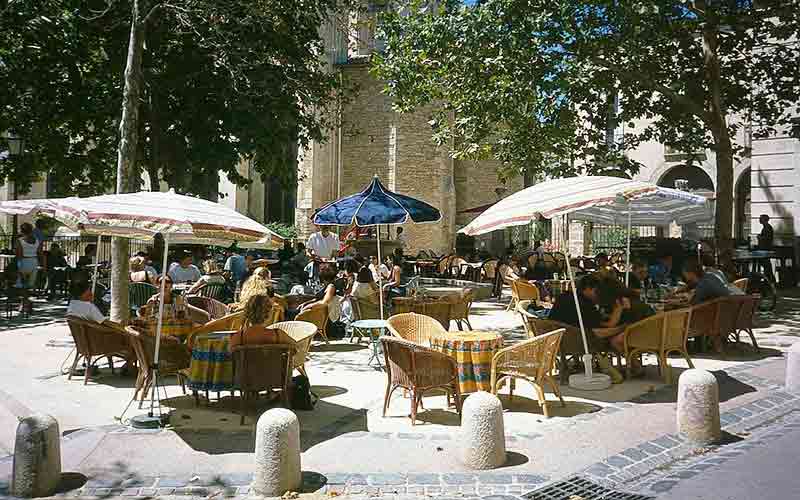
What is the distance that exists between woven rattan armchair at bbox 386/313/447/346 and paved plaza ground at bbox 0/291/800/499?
0.65 meters

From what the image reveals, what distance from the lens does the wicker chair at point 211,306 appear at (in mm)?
10133

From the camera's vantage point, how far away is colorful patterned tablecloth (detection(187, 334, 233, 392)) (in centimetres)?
695

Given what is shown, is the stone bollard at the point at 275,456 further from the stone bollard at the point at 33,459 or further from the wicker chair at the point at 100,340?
the wicker chair at the point at 100,340

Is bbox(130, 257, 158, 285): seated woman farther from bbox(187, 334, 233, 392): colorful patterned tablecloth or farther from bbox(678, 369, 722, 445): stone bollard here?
bbox(678, 369, 722, 445): stone bollard

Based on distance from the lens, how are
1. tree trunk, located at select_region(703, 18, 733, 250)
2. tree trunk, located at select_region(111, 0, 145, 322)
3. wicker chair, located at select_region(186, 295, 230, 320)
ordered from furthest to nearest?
tree trunk, located at select_region(703, 18, 733, 250) < tree trunk, located at select_region(111, 0, 145, 322) < wicker chair, located at select_region(186, 295, 230, 320)

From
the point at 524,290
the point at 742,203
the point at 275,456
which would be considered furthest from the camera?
the point at 742,203

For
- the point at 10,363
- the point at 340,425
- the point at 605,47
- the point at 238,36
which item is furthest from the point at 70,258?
the point at 340,425

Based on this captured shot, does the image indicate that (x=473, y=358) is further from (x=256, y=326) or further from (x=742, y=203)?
(x=742, y=203)

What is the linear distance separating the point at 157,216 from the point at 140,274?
7.00 meters

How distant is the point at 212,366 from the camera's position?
698 cm

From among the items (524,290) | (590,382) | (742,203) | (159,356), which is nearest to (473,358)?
(590,382)

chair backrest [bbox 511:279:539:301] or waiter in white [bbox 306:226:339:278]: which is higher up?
waiter in white [bbox 306:226:339:278]

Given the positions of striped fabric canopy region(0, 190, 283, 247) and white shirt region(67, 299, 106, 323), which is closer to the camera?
striped fabric canopy region(0, 190, 283, 247)

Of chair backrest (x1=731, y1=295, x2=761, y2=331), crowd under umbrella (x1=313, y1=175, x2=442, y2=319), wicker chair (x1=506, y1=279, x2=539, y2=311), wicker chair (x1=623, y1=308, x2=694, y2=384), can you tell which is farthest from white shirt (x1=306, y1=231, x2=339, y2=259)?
wicker chair (x1=623, y1=308, x2=694, y2=384)
